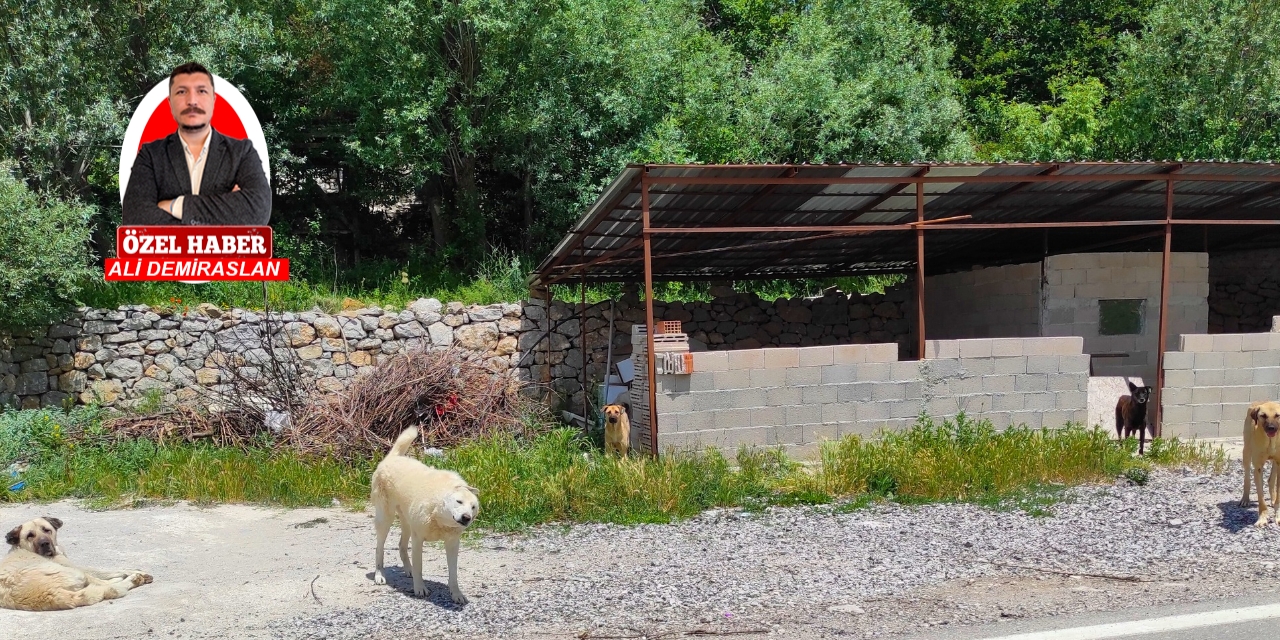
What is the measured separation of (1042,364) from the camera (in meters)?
10.9

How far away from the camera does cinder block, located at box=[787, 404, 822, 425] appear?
10.3 m

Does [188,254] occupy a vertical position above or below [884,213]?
below

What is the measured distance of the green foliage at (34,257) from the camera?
1169 cm

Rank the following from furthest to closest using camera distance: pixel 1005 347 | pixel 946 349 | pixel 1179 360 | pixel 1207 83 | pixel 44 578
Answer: pixel 1207 83, pixel 1179 360, pixel 1005 347, pixel 946 349, pixel 44 578

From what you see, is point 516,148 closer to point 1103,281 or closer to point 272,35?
point 272,35

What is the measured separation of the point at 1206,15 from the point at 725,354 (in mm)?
14605

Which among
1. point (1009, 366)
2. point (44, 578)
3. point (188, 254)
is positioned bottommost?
point (44, 578)

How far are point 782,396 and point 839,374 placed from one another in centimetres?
74

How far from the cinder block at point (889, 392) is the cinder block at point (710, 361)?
1.85 m

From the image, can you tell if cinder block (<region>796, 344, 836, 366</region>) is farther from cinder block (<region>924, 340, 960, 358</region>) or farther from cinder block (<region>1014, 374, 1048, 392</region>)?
cinder block (<region>1014, 374, 1048, 392</region>)

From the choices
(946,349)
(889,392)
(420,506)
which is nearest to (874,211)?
(946,349)

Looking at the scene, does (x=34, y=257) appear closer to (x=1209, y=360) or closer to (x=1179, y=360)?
(x=1179, y=360)

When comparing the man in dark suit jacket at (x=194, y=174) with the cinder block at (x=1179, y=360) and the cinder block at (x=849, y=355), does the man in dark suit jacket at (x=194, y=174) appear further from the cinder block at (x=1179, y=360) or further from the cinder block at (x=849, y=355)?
the cinder block at (x=1179, y=360)

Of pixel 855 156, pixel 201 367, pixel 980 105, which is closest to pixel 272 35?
pixel 201 367
